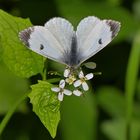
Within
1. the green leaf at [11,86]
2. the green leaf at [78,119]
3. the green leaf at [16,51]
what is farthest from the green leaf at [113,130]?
the green leaf at [16,51]

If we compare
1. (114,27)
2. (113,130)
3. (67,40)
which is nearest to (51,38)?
(67,40)

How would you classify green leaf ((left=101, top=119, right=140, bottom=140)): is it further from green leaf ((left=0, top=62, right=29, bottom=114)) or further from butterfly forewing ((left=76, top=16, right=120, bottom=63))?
butterfly forewing ((left=76, top=16, right=120, bottom=63))

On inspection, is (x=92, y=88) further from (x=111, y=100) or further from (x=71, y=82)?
(x=71, y=82)

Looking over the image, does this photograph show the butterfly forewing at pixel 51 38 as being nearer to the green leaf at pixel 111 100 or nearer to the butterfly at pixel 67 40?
the butterfly at pixel 67 40

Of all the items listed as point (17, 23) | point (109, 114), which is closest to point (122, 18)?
point (109, 114)

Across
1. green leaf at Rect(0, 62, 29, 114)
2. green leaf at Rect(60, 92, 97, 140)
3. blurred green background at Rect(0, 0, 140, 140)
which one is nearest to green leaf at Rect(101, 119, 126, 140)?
blurred green background at Rect(0, 0, 140, 140)

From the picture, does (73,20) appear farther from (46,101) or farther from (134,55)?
(46,101)

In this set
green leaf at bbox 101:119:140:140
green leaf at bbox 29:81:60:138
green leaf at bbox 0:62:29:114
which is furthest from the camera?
green leaf at bbox 101:119:140:140

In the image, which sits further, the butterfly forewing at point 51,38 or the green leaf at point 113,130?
the green leaf at point 113,130
